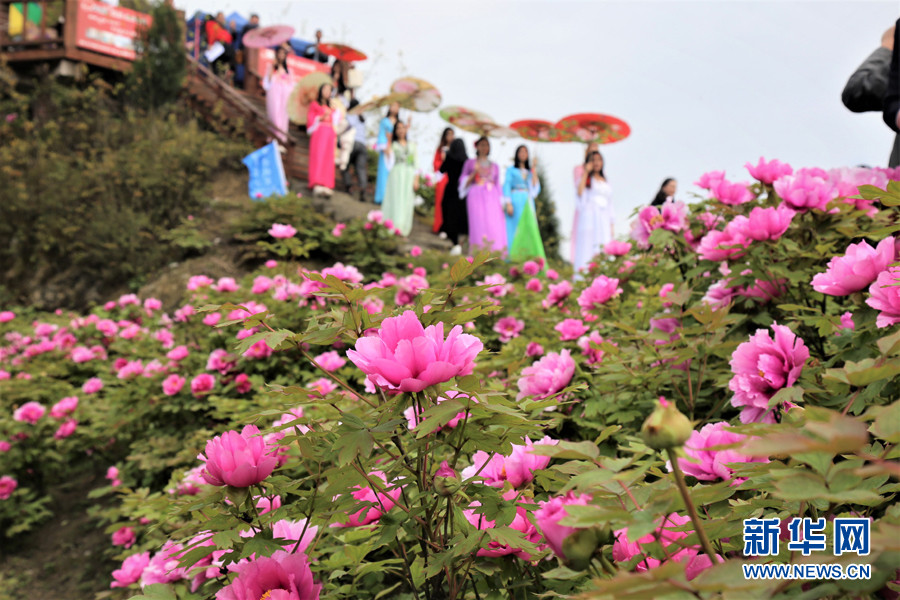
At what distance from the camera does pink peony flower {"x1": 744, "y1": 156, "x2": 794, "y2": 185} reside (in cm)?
166

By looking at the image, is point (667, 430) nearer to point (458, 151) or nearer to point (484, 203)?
point (484, 203)

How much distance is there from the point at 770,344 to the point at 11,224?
12325 mm

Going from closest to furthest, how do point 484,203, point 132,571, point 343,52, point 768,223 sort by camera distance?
point 768,223 → point 132,571 → point 484,203 → point 343,52

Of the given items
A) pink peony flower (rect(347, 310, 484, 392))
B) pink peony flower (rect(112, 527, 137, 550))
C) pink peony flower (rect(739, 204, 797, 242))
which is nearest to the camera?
pink peony flower (rect(347, 310, 484, 392))

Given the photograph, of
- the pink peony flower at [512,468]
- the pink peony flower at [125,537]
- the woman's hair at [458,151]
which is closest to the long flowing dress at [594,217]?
the woman's hair at [458,151]

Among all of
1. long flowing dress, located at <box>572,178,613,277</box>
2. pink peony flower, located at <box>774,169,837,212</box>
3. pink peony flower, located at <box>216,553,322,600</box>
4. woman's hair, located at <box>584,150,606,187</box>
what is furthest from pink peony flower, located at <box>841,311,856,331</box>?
woman's hair, located at <box>584,150,606,187</box>

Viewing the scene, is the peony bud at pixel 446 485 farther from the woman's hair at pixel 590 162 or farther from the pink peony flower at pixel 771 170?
the woman's hair at pixel 590 162

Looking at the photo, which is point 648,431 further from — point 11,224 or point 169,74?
point 169,74

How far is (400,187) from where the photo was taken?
968 centimetres

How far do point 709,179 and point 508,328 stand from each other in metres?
1.22

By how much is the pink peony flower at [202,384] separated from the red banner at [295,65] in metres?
14.2

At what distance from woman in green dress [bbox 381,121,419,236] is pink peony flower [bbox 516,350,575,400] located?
8444 mm

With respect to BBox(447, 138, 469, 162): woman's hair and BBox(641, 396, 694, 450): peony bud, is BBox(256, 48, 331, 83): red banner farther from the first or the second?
BBox(641, 396, 694, 450): peony bud

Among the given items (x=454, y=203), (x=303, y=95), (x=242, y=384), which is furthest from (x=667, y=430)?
(x=303, y=95)
